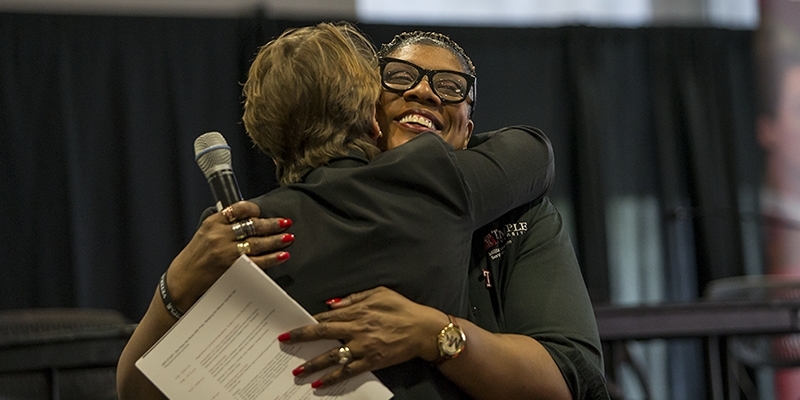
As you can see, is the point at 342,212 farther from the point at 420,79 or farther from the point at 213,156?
the point at 420,79

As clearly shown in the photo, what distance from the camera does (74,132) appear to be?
17.0ft

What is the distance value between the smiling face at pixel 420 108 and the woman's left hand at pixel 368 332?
1.92 ft

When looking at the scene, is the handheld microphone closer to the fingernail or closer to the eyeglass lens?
the fingernail

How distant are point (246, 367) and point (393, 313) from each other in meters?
0.23

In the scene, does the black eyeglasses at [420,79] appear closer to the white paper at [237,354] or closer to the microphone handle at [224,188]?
the microphone handle at [224,188]

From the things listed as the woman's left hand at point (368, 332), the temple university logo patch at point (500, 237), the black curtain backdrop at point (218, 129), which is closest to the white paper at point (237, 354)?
the woman's left hand at point (368, 332)

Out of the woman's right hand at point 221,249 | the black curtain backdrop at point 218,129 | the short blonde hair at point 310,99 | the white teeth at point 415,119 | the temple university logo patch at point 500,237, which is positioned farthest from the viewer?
the black curtain backdrop at point 218,129

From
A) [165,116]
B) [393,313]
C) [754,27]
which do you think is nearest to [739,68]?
[754,27]

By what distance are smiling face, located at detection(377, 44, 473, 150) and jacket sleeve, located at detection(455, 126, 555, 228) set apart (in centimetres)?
23

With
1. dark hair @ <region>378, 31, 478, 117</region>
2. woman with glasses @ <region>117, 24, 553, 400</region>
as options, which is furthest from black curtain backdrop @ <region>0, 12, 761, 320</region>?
woman with glasses @ <region>117, 24, 553, 400</region>

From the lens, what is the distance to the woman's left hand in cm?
131

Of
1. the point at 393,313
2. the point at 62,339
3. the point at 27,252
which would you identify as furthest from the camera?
the point at 27,252

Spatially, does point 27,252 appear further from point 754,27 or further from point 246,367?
point 754,27

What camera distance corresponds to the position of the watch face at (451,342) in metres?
1.34
